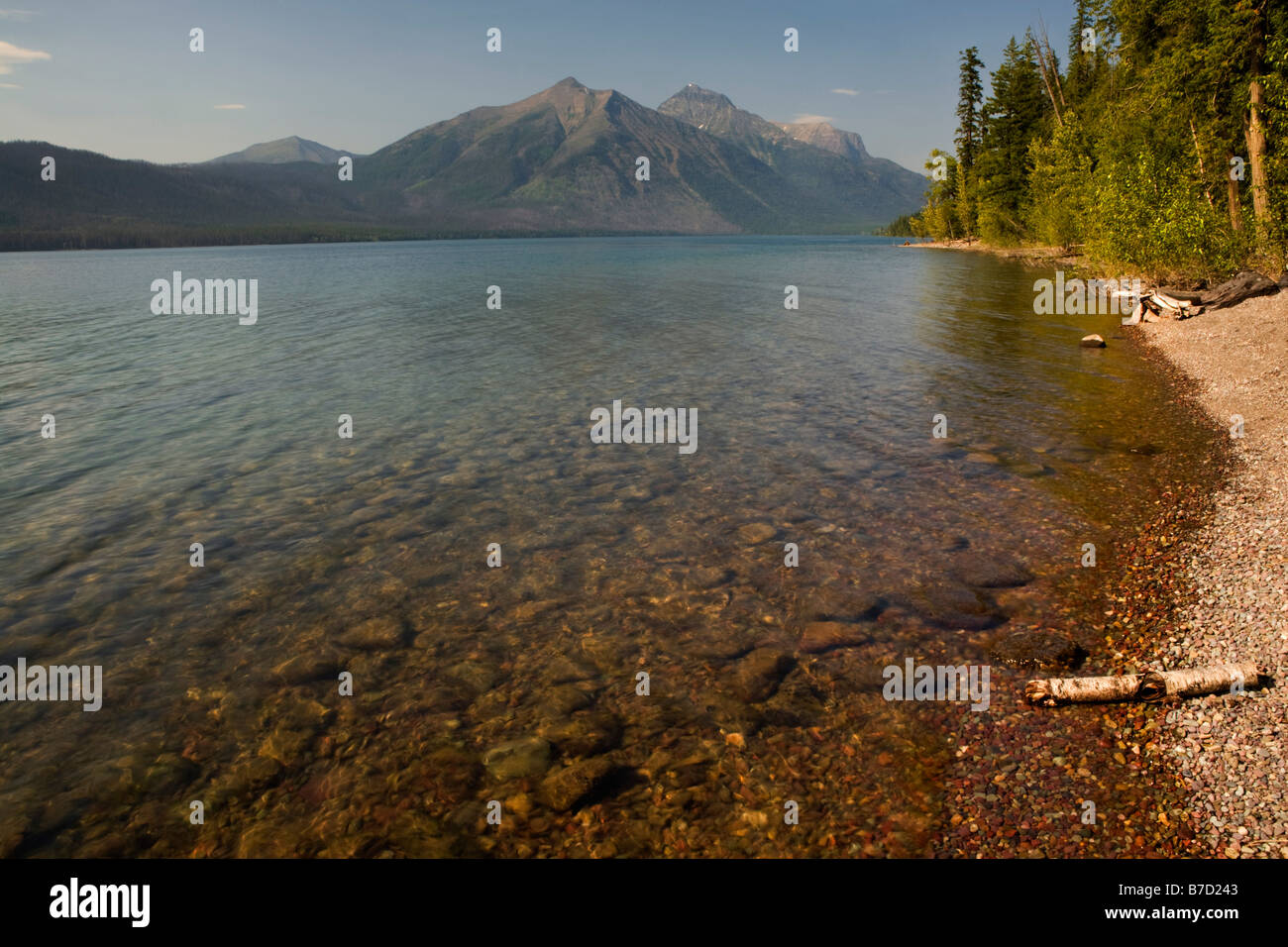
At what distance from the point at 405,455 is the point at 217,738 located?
10098mm

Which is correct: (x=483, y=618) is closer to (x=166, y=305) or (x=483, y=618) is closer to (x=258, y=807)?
(x=258, y=807)

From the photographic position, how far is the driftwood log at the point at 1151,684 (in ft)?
23.7

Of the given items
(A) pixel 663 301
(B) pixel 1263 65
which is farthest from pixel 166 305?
(B) pixel 1263 65

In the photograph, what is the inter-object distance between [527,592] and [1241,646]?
→ 9143 millimetres

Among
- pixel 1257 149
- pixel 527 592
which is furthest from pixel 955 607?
pixel 1257 149

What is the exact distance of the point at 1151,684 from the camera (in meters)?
7.34

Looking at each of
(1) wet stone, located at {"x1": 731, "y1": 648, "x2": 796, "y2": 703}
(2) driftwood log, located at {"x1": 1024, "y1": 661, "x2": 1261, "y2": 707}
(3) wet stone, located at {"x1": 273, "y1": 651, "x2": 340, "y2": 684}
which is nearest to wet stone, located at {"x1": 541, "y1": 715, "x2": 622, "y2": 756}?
(1) wet stone, located at {"x1": 731, "y1": 648, "x2": 796, "y2": 703}

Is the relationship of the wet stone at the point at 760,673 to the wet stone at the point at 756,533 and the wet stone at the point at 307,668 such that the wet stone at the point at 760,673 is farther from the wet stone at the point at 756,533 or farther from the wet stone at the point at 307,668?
the wet stone at the point at 307,668

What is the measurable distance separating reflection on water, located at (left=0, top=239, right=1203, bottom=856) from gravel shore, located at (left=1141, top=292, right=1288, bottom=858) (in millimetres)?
1319

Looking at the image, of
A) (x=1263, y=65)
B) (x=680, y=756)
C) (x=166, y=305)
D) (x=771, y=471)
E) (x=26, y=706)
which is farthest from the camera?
(x=166, y=305)

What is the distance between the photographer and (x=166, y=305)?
54.5 meters

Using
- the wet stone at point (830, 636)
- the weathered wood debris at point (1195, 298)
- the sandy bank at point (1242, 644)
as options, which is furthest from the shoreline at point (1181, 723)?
the weathered wood debris at point (1195, 298)

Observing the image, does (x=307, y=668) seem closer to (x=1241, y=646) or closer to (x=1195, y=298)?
(x=1241, y=646)

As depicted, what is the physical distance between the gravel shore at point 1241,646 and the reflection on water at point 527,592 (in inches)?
51.9
